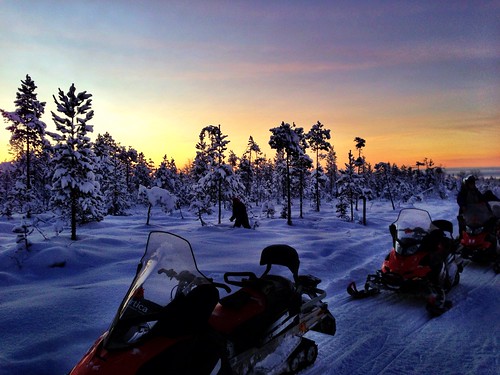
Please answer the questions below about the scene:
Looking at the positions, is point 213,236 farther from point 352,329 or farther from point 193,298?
point 193,298

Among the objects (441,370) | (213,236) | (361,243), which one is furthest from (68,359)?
(361,243)

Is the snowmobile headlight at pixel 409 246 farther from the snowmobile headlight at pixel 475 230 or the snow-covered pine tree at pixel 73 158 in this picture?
the snow-covered pine tree at pixel 73 158

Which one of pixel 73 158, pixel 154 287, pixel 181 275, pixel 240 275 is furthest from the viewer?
pixel 73 158

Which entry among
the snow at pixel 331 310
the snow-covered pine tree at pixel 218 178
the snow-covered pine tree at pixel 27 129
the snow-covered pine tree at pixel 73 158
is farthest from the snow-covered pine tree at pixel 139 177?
the snow at pixel 331 310

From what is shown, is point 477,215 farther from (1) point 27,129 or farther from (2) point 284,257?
(1) point 27,129

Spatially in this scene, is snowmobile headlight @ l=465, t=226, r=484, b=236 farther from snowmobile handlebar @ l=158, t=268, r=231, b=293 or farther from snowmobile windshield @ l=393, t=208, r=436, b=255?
snowmobile handlebar @ l=158, t=268, r=231, b=293

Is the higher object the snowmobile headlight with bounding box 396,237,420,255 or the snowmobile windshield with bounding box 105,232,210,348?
the snowmobile windshield with bounding box 105,232,210,348

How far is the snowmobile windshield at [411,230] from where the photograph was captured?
20.3ft

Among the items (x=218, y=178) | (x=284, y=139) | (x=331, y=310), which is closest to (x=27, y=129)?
(x=218, y=178)

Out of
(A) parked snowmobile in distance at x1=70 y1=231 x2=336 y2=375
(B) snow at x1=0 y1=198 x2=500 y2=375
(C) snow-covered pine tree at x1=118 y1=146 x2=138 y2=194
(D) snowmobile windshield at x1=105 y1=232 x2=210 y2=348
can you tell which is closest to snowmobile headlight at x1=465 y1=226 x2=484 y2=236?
(B) snow at x1=0 y1=198 x2=500 y2=375

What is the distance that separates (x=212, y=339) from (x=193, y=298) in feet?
1.60

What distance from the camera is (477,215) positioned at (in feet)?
28.5

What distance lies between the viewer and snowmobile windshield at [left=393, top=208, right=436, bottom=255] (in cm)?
619

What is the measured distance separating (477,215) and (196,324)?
8953mm
